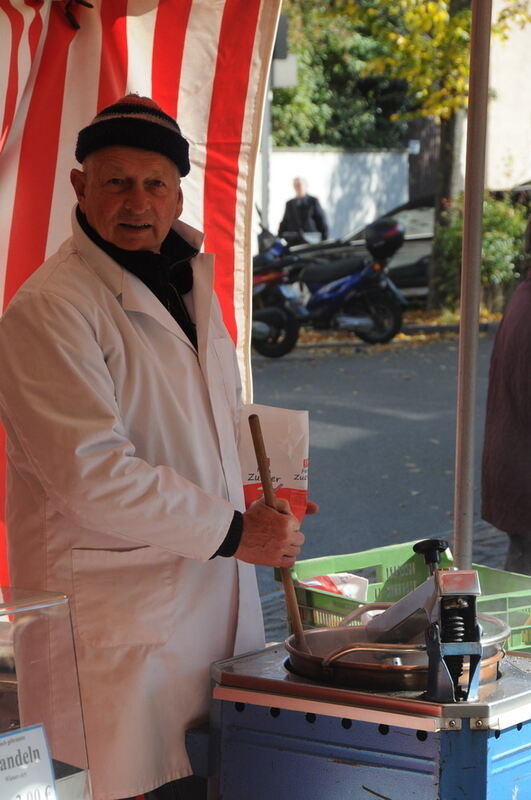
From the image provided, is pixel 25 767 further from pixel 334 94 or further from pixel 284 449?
pixel 334 94

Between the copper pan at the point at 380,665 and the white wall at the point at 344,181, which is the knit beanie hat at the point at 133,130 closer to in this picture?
the copper pan at the point at 380,665

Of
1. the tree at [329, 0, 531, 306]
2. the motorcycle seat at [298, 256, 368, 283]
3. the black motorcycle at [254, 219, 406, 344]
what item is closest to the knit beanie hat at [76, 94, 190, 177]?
the black motorcycle at [254, 219, 406, 344]

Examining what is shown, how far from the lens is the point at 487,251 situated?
52.2 feet

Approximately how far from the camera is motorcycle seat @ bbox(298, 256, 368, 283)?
44.8 ft

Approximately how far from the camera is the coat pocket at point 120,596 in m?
2.33

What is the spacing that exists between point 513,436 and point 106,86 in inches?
81.3

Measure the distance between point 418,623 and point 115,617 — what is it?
2.02ft

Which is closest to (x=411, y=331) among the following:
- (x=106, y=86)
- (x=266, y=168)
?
(x=266, y=168)

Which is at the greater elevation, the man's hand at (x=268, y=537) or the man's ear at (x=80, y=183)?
the man's ear at (x=80, y=183)

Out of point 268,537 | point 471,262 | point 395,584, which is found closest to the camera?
point 268,537

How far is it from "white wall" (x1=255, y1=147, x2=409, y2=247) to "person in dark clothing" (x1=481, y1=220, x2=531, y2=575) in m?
18.0

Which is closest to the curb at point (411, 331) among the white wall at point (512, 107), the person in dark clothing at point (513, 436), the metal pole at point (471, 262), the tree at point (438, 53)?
the tree at point (438, 53)

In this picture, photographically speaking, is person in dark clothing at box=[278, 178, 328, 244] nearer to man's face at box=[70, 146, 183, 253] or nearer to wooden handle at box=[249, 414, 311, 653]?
man's face at box=[70, 146, 183, 253]

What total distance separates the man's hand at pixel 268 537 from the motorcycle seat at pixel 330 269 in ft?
37.7
